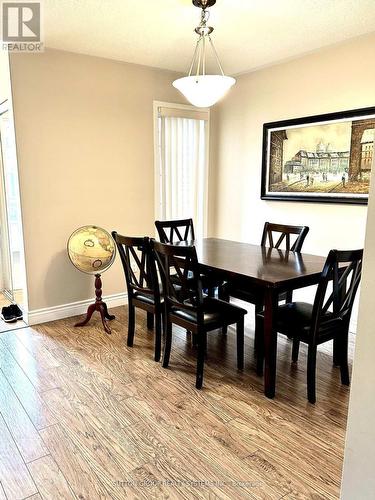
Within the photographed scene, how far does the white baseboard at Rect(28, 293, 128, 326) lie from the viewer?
3672 mm

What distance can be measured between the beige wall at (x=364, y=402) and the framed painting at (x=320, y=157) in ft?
7.69

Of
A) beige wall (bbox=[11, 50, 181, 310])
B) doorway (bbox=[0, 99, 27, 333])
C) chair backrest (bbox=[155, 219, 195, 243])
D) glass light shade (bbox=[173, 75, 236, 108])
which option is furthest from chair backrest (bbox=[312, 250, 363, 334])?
doorway (bbox=[0, 99, 27, 333])

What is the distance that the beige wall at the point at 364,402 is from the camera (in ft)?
3.57

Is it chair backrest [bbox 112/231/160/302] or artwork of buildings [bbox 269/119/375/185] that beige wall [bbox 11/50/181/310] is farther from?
artwork of buildings [bbox 269/119/375/185]

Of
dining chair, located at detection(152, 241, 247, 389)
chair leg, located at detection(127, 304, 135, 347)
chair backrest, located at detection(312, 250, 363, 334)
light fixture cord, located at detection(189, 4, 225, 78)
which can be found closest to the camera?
chair backrest, located at detection(312, 250, 363, 334)

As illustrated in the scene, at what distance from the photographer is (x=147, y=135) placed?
414 centimetres

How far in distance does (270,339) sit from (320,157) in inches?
79.0

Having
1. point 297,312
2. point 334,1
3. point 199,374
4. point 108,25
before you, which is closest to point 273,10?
point 334,1

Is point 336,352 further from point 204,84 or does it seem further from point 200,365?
point 204,84

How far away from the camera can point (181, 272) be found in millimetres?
2529

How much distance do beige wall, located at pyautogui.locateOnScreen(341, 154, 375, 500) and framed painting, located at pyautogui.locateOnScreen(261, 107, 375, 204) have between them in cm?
234

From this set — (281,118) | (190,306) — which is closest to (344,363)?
(190,306)

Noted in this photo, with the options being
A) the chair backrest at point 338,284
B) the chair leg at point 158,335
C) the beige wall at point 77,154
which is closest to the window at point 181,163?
the beige wall at point 77,154

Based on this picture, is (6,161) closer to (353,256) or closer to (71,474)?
(71,474)
